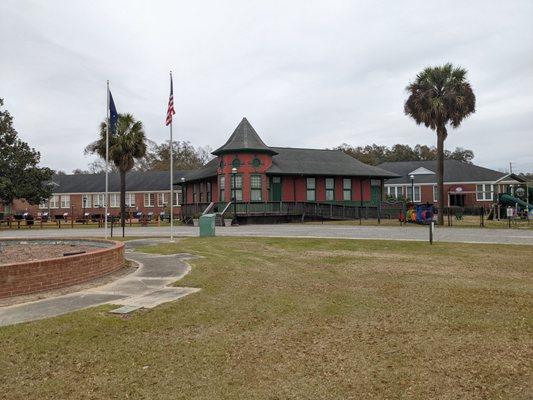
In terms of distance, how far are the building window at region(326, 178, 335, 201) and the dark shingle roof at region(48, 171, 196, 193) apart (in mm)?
24825

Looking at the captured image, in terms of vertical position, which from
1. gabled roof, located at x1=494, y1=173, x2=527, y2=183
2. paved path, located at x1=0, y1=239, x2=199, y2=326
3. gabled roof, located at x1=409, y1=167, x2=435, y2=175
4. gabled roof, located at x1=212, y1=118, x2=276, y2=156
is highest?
gabled roof, located at x1=212, y1=118, x2=276, y2=156

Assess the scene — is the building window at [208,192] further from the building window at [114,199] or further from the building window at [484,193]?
the building window at [484,193]

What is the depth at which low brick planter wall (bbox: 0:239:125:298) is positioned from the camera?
778cm

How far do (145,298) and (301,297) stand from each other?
2.75 metres

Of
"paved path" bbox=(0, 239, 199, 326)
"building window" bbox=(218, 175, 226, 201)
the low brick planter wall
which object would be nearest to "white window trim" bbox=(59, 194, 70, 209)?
"building window" bbox=(218, 175, 226, 201)

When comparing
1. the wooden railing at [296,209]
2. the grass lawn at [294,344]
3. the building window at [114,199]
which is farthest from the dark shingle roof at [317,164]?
the grass lawn at [294,344]

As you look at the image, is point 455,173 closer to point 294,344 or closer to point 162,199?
point 162,199

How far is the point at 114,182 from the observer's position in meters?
62.3

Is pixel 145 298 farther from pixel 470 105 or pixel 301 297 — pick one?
pixel 470 105

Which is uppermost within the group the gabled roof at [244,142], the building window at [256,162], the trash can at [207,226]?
the gabled roof at [244,142]

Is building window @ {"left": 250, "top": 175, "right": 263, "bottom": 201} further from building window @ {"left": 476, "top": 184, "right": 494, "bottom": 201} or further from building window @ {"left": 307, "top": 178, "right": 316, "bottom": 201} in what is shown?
building window @ {"left": 476, "top": 184, "right": 494, "bottom": 201}

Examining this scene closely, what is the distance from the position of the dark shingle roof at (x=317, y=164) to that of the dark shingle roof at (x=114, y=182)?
2135 cm

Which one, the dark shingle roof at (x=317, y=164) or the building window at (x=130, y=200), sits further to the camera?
the building window at (x=130, y=200)

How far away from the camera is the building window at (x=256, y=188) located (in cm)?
3759
